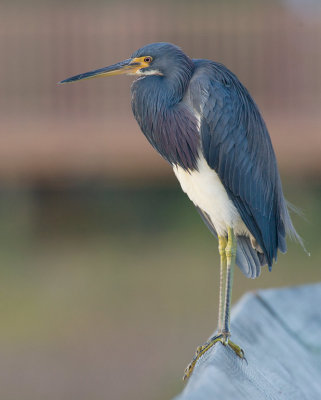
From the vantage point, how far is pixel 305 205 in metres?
7.14

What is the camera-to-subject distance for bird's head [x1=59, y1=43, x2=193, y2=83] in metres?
2.42

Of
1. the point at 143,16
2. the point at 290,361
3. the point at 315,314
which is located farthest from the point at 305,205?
the point at 290,361

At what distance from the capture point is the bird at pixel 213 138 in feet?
7.75

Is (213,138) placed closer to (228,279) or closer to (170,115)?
(170,115)

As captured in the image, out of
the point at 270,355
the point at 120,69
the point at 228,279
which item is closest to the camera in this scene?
the point at 270,355

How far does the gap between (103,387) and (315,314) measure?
8.91 feet

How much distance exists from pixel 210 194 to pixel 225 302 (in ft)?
1.05

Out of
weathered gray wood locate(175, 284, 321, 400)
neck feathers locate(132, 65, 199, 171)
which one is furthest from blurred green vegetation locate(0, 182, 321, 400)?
neck feathers locate(132, 65, 199, 171)

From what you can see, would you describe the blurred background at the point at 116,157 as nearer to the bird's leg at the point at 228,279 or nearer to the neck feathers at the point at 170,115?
the bird's leg at the point at 228,279

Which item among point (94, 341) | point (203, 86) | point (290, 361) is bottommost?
point (94, 341)

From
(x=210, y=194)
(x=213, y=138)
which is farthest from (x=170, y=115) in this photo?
(x=210, y=194)

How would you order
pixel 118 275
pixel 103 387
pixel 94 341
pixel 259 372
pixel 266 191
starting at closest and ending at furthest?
1. pixel 259 372
2. pixel 266 191
3. pixel 103 387
4. pixel 94 341
5. pixel 118 275

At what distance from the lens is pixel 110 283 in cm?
627

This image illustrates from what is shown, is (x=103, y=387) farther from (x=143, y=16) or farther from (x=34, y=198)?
(x=143, y=16)
